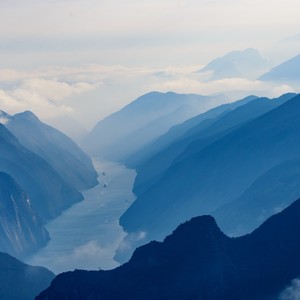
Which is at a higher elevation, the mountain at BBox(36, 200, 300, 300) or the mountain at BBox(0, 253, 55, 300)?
the mountain at BBox(0, 253, 55, 300)

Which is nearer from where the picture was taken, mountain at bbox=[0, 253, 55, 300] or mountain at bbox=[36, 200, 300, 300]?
mountain at bbox=[36, 200, 300, 300]

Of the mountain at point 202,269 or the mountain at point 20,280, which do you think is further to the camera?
the mountain at point 20,280

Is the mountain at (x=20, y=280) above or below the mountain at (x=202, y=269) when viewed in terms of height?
above

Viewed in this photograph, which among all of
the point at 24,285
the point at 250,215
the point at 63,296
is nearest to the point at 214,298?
the point at 63,296

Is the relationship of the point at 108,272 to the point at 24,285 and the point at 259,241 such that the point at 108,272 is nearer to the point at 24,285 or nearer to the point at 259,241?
the point at 259,241

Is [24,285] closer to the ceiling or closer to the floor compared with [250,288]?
closer to the ceiling
